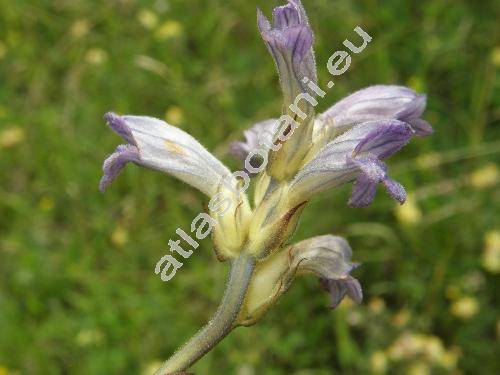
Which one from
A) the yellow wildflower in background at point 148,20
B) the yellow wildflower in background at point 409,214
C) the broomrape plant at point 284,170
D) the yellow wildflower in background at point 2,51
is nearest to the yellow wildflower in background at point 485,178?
the yellow wildflower in background at point 409,214

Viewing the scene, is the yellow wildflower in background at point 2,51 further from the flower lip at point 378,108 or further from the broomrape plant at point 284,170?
the flower lip at point 378,108

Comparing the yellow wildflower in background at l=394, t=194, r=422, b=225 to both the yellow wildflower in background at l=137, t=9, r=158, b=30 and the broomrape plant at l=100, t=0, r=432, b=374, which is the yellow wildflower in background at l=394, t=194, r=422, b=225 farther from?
the yellow wildflower in background at l=137, t=9, r=158, b=30

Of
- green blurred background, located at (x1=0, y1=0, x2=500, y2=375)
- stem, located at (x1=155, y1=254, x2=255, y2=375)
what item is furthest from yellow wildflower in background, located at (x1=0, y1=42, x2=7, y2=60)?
stem, located at (x1=155, y1=254, x2=255, y2=375)

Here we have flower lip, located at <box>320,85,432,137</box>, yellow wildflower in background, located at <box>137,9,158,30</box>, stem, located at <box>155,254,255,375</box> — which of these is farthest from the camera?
yellow wildflower in background, located at <box>137,9,158,30</box>

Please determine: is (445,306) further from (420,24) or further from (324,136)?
(324,136)

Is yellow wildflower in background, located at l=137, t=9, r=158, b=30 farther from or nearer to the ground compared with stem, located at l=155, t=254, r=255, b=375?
farther from the ground

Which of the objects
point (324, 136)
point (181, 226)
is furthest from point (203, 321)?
point (324, 136)
